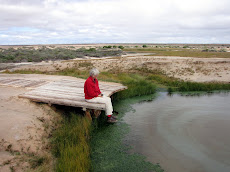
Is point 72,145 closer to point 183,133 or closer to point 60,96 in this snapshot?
point 60,96

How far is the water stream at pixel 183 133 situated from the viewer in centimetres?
502

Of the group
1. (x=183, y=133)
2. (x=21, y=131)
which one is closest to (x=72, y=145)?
(x=21, y=131)

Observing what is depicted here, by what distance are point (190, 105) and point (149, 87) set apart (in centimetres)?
287

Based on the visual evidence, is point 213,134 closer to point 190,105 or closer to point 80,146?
point 190,105

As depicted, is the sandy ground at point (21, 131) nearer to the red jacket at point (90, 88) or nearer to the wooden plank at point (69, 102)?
the wooden plank at point (69, 102)

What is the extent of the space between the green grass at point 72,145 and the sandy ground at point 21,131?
13.6 inches

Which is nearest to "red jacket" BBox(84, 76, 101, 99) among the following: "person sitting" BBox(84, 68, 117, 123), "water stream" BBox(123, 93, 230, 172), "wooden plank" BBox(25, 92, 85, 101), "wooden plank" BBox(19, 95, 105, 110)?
"person sitting" BBox(84, 68, 117, 123)

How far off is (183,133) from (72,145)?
3685 millimetres

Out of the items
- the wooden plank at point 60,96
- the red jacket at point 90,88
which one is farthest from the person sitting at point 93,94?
the wooden plank at point 60,96

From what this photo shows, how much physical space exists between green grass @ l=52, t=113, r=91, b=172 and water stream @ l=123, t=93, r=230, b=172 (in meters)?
1.41

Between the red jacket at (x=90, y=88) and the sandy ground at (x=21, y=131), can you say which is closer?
the sandy ground at (x=21, y=131)

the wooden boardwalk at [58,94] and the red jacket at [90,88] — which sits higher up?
the red jacket at [90,88]

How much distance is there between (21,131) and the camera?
4957 mm

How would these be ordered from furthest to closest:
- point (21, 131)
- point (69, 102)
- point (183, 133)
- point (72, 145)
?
1. point (69, 102)
2. point (183, 133)
3. point (21, 131)
4. point (72, 145)
